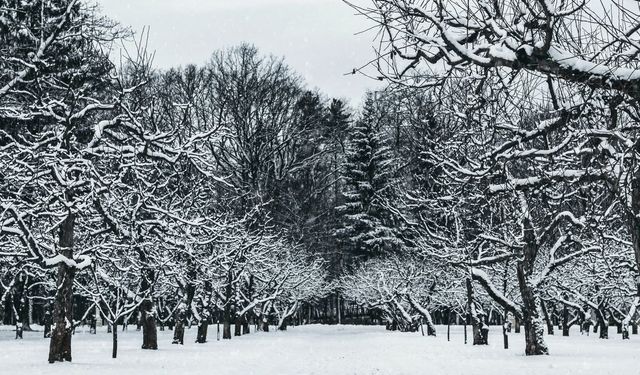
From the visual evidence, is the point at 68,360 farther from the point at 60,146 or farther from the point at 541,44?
the point at 541,44

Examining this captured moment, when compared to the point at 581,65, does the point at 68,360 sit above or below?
below

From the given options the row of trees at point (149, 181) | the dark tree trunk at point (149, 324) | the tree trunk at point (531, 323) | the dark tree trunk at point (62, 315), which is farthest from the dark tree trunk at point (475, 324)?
the dark tree trunk at point (62, 315)

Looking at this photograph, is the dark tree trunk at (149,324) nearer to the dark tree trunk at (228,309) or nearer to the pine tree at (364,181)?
the dark tree trunk at (228,309)

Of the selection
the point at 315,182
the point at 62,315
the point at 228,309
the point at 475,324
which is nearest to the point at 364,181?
the point at 315,182

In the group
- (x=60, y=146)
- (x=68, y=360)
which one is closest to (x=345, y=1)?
(x=60, y=146)

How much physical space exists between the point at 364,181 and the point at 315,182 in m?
5.85

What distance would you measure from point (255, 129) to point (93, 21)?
2736 centimetres

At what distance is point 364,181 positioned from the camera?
55781 mm

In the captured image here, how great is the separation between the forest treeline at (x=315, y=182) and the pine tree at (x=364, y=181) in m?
0.21

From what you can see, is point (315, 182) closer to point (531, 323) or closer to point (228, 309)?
point (228, 309)

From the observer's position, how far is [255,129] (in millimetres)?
44656

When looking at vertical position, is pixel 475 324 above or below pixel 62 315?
below

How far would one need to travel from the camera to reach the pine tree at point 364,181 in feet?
178

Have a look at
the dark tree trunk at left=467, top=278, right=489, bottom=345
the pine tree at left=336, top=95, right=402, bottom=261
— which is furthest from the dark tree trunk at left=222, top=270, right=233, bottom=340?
the pine tree at left=336, top=95, right=402, bottom=261
